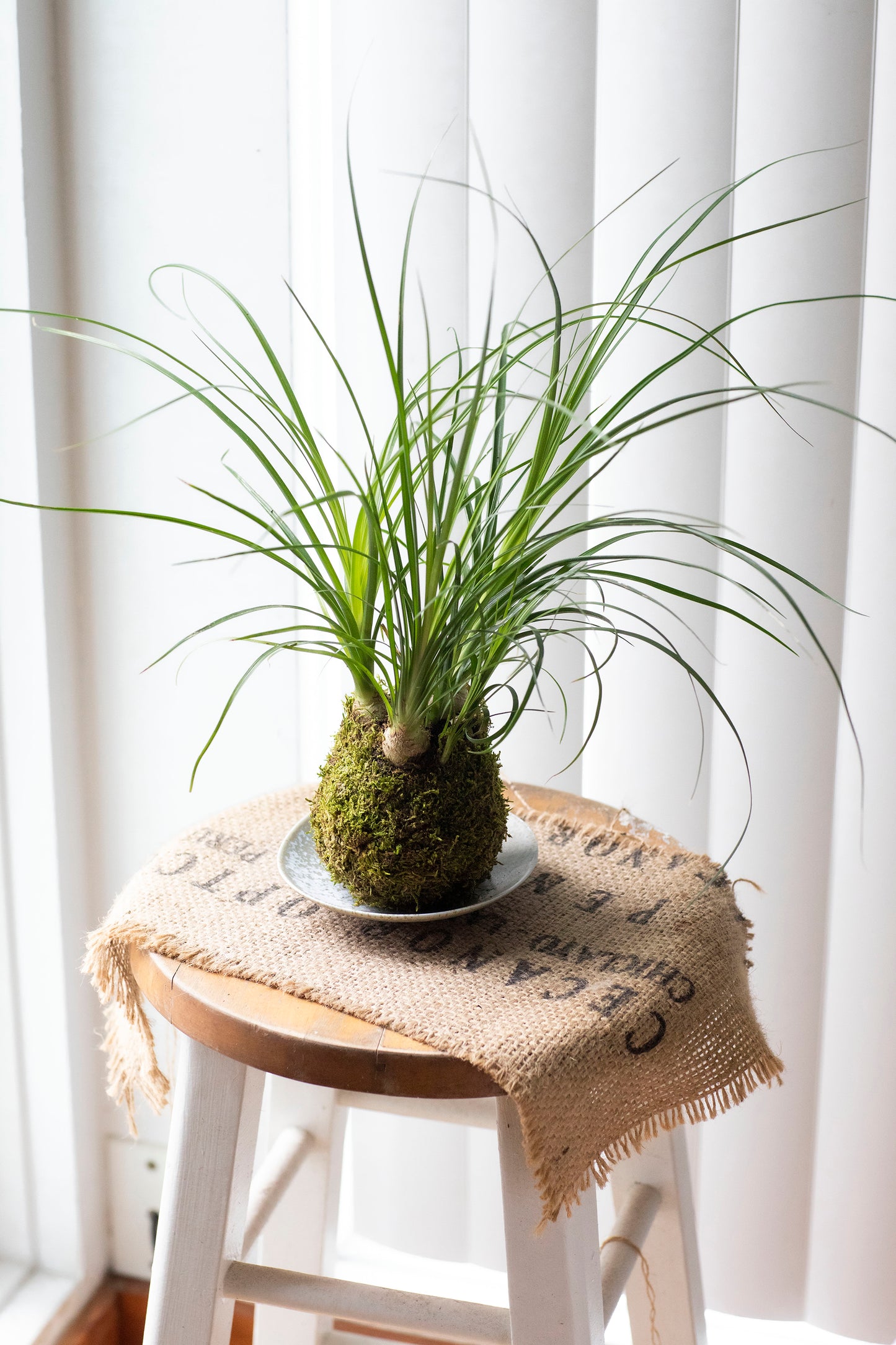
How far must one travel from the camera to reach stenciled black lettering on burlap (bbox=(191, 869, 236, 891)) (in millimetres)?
707

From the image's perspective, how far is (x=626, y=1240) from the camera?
0.78 metres

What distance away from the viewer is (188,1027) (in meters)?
0.61

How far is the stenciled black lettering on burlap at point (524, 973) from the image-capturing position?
610mm

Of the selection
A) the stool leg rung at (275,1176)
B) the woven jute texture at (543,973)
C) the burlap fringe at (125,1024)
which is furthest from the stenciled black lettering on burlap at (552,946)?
the stool leg rung at (275,1176)

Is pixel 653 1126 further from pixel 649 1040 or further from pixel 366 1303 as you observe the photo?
pixel 366 1303

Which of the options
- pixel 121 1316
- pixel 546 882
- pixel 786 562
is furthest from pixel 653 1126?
pixel 121 1316

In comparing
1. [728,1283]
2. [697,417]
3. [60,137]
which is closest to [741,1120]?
[728,1283]

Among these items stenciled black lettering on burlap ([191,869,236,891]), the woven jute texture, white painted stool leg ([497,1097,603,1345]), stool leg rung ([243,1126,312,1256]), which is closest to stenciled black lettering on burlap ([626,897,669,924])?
the woven jute texture

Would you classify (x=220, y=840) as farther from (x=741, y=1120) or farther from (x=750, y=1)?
(x=750, y=1)

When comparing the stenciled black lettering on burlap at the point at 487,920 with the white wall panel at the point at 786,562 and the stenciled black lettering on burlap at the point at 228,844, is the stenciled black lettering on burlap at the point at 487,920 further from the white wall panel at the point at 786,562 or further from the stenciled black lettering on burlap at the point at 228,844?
the white wall panel at the point at 786,562

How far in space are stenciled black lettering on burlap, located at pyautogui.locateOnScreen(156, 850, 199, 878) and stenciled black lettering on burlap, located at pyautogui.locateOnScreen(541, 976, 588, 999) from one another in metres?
0.26

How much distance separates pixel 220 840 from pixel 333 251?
1.73 ft

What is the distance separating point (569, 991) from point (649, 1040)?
0.16ft

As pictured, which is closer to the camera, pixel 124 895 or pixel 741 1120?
pixel 124 895
